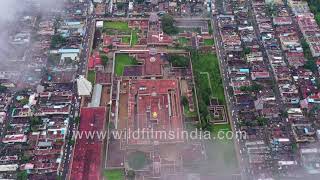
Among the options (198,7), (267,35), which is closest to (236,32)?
(267,35)

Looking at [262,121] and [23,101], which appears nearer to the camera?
[262,121]

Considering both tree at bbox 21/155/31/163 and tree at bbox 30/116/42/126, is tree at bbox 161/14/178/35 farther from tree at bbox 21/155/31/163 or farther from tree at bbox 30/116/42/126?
tree at bbox 21/155/31/163

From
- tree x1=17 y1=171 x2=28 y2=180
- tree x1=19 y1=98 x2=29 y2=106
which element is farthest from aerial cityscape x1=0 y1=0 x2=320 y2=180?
tree x1=19 y1=98 x2=29 y2=106

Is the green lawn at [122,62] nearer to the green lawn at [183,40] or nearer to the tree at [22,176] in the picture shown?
the green lawn at [183,40]

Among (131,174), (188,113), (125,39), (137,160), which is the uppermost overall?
(125,39)

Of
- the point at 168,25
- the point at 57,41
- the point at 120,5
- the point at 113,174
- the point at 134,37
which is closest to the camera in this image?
the point at 113,174

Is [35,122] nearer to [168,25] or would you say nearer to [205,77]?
[205,77]

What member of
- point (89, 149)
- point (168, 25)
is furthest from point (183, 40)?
point (89, 149)
